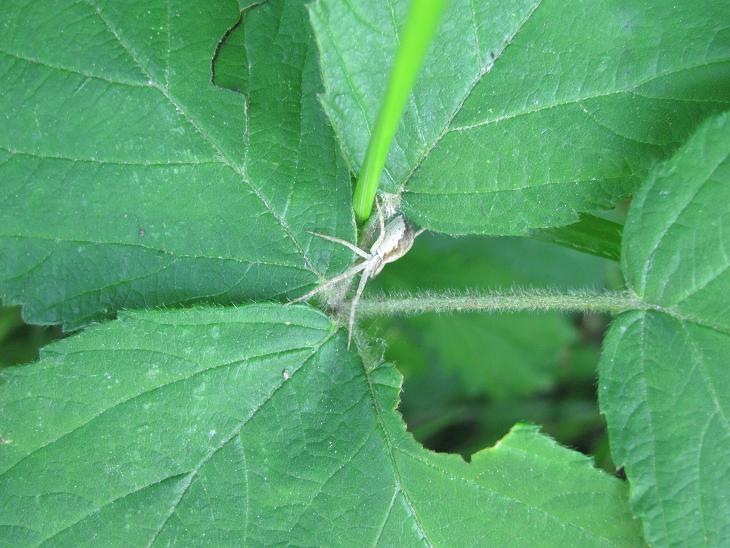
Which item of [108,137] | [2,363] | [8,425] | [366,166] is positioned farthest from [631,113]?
[2,363]

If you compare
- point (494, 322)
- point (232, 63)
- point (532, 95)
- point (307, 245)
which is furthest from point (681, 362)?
point (494, 322)

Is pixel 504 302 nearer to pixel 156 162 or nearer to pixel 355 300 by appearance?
→ pixel 355 300

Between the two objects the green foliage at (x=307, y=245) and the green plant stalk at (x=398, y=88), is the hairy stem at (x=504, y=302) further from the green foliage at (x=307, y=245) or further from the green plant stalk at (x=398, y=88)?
the green plant stalk at (x=398, y=88)

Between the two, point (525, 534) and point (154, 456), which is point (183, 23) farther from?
point (525, 534)

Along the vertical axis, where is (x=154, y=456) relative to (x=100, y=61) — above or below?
below

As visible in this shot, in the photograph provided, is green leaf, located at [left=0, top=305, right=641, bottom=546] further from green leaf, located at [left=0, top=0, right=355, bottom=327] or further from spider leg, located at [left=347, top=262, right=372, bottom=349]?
green leaf, located at [left=0, top=0, right=355, bottom=327]

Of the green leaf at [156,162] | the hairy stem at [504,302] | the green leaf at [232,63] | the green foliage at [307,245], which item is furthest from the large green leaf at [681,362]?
the green leaf at [232,63]

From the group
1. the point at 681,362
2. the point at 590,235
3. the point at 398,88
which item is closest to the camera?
the point at 398,88
